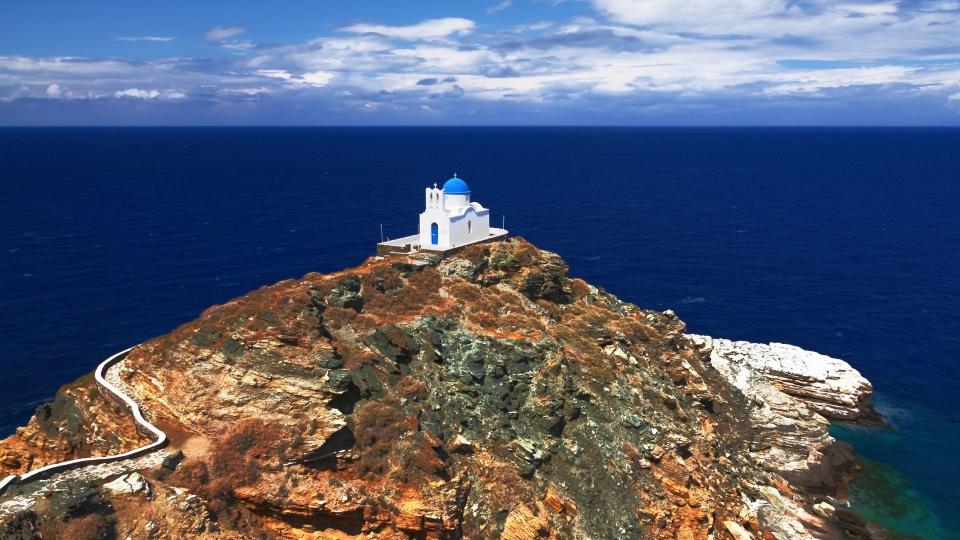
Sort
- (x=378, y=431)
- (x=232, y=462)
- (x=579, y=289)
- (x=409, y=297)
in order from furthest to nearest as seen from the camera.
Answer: (x=579, y=289) → (x=409, y=297) → (x=378, y=431) → (x=232, y=462)

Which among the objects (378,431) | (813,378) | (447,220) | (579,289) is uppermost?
(447,220)

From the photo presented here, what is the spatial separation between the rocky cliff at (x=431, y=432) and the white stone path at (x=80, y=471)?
2.37ft

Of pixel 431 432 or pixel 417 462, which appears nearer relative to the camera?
pixel 417 462

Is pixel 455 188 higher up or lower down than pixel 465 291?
higher up

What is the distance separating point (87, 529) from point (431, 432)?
65.1 feet

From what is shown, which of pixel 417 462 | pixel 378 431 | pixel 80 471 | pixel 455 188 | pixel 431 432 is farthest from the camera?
pixel 455 188

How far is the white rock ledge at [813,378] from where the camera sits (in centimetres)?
7088

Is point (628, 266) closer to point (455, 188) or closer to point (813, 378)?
point (813, 378)

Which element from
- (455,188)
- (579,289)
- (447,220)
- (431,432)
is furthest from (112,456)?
(579,289)

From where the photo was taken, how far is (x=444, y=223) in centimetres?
6444

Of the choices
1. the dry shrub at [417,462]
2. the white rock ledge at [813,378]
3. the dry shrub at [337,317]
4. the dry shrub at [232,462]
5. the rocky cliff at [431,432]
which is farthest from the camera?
the white rock ledge at [813,378]

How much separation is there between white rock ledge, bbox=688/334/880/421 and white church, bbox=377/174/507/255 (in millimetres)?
29312

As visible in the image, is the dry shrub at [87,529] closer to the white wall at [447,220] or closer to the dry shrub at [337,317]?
the dry shrub at [337,317]

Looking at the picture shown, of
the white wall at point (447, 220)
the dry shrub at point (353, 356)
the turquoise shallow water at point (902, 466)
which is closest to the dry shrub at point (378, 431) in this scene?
the dry shrub at point (353, 356)
